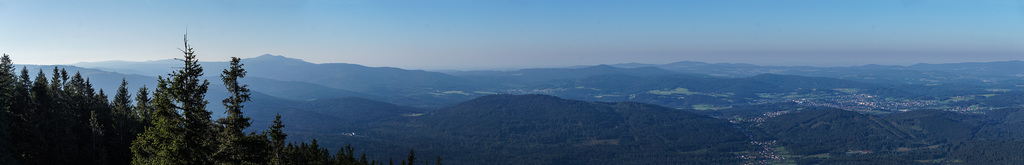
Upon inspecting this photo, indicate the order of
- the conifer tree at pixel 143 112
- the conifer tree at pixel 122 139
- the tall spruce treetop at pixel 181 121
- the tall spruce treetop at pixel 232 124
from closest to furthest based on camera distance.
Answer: the tall spruce treetop at pixel 181 121 < the tall spruce treetop at pixel 232 124 < the conifer tree at pixel 122 139 < the conifer tree at pixel 143 112

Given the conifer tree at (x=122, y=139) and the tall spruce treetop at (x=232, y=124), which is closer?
the tall spruce treetop at (x=232, y=124)

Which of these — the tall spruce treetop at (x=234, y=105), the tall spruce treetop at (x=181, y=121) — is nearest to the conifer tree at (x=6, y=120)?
the tall spruce treetop at (x=181, y=121)

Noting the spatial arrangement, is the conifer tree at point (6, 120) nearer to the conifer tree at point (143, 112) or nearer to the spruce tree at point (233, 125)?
the conifer tree at point (143, 112)

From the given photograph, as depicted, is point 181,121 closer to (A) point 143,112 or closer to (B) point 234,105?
(B) point 234,105

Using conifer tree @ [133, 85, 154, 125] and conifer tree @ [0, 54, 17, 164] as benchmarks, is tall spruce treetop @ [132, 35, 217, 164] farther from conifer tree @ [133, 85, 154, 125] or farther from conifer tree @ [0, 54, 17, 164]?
conifer tree @ [133, 85, 154, 125]

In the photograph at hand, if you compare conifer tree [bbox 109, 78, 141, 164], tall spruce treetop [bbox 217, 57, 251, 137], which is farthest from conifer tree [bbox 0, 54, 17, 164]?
tall spruce treetop [bbox 217, 57, 251, 137]

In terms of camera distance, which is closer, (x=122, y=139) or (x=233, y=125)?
(x=233, y=125)

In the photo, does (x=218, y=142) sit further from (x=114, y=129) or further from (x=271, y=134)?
(x=114, y=129)

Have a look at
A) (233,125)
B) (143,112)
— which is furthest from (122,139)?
(233,125)

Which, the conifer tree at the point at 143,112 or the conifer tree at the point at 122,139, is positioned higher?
the conifer tree at the point at 143,112
